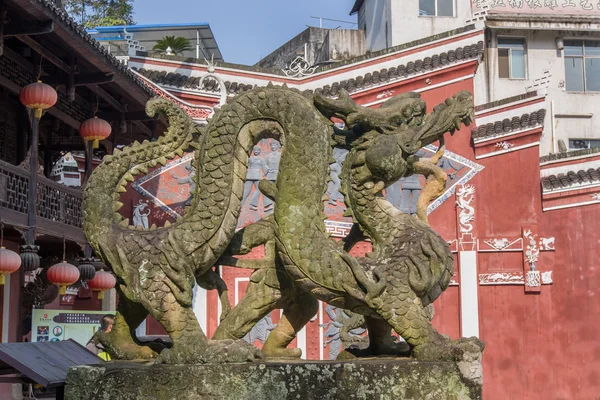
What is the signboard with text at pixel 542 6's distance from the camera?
809 inches

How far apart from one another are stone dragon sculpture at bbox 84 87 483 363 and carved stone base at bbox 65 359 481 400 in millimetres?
116

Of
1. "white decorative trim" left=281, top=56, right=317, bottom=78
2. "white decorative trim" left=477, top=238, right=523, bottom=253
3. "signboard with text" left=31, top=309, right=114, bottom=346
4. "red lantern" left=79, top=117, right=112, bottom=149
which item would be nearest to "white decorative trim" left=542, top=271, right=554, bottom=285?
"white decorative trim" left=477, top=238, right=523, bottom=253

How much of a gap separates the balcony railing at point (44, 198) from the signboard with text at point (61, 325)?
127cm

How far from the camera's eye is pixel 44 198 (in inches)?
436

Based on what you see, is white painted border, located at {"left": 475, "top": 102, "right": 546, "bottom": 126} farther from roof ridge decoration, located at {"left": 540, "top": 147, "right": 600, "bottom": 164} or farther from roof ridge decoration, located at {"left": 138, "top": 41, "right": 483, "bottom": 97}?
roof ridge decoration, located at {"left": 138, "top": 41, "right": 483, "bottom": 97}

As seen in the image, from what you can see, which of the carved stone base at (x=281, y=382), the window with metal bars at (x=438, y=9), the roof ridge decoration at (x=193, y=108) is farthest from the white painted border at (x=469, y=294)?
the carved stone base at (x=281, y=382)

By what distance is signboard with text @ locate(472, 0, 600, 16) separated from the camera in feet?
67.4

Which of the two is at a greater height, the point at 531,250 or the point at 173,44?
the point at 173,44

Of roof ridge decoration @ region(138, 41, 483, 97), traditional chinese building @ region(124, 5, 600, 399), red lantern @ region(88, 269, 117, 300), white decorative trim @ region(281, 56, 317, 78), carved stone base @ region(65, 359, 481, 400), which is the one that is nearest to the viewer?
carved stone base @ region(65, 359, 481, 400)

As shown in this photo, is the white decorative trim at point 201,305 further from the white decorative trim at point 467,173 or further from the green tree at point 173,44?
the green tree at point 173,44

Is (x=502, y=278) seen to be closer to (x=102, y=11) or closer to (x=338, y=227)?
(x=338, y=227)

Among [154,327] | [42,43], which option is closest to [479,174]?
[154,327]

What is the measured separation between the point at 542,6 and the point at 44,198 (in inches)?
564

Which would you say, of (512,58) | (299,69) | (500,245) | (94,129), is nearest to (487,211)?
(500,245)
